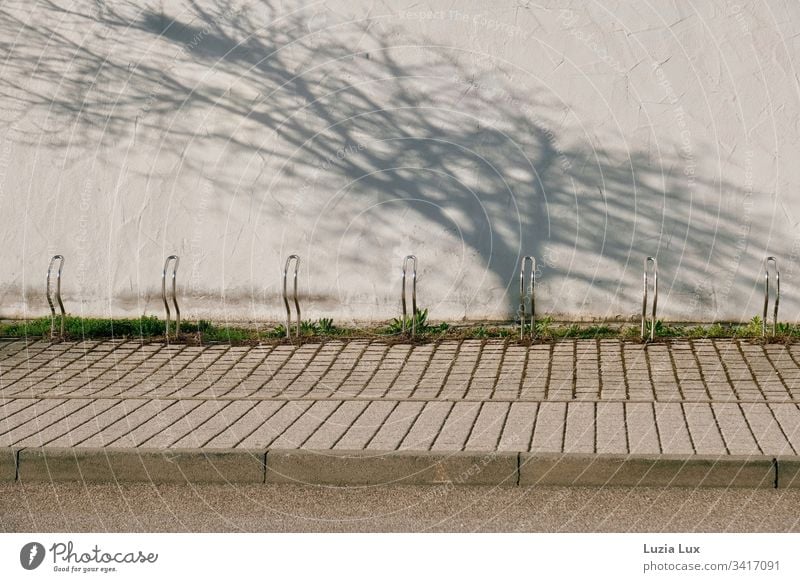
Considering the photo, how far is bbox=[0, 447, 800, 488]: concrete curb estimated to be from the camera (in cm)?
586

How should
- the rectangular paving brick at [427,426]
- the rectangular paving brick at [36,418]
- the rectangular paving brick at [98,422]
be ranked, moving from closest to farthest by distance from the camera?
the rectangular paving brick at [427,426] → the rectangular paving brick at [98,422] → the rectangular paving brick at [36,418]

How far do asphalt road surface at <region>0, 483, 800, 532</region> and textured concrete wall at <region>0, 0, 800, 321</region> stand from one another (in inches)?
171

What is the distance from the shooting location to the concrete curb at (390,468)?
5855 mm

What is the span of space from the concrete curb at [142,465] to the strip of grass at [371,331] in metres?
3.36

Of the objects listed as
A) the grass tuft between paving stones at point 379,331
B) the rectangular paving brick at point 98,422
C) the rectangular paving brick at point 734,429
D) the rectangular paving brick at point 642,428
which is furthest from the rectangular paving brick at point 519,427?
the rectangular paving brick at point 98,422

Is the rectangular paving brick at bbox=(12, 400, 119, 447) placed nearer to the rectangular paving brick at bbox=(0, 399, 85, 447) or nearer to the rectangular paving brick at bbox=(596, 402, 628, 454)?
the rectangular paving brick at bbox=(0, 399, 85, 447)

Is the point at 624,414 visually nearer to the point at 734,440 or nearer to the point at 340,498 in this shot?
the point at 734,440

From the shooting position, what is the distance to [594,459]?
5957mm

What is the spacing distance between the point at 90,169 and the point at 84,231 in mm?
556

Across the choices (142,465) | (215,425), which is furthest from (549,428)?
(142,465)

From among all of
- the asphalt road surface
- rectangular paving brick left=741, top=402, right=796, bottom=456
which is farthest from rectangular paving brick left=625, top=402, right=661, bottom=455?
rectangular paving brick left=741, top=402, right=796, bottom=456

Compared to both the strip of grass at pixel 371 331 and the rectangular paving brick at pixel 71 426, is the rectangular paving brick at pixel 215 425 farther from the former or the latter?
the strip of grass at pixel 371 331

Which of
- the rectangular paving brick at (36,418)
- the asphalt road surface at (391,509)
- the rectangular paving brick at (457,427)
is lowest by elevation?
the asphalt road surface at (391,509)

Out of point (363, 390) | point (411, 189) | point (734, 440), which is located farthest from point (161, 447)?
point (411, 189)
